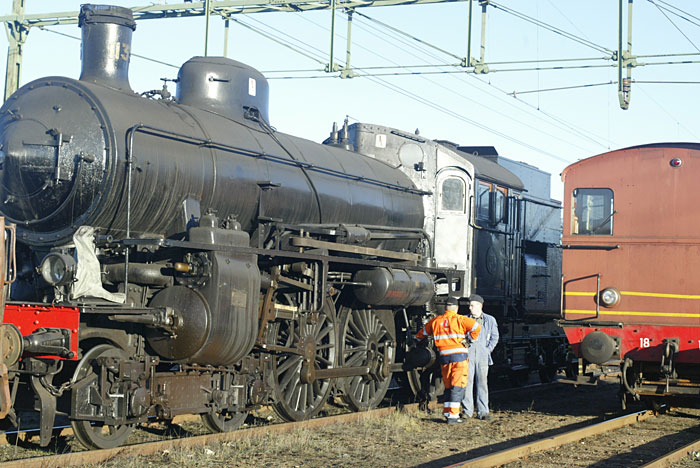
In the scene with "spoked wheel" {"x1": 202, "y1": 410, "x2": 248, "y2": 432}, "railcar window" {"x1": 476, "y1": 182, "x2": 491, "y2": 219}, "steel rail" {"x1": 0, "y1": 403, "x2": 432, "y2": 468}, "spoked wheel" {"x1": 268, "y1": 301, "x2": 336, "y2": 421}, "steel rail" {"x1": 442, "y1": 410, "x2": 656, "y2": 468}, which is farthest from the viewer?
"railcar window" {"x1": 476, "y1": 182, "x2": 491, "y2": 219}

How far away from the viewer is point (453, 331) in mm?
10938

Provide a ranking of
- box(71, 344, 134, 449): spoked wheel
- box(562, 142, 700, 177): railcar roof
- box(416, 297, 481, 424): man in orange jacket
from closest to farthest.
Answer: box(71, 344, 134, 449): spoked wheel < box(416, 297, 481, 424): man in orange jacket < box(562, 142, 700, 177): railcar roof

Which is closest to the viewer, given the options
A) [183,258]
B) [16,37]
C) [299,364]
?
[183,258]

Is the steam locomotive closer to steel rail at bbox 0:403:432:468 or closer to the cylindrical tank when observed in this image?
the cylindrical tank

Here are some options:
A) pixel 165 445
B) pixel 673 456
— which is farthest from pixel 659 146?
pixel 165 445

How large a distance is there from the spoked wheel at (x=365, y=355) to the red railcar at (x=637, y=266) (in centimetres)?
245

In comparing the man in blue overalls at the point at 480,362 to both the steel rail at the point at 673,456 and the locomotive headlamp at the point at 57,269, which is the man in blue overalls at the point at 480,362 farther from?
the locomotive headlamp at the point at 57,269

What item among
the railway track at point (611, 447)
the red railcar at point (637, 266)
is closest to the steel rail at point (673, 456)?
the railway track at point (611, 447)

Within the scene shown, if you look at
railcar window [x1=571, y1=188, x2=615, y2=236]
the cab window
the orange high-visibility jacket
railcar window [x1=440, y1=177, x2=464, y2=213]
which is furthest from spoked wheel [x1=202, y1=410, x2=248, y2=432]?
the cab window

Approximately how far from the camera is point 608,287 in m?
11.3

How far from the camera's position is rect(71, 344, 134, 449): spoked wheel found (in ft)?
25.2

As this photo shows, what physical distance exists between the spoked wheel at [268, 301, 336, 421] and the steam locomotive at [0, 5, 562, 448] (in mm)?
24

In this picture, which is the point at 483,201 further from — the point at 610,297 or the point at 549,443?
the point at 549,443

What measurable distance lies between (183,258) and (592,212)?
19.3 feet
